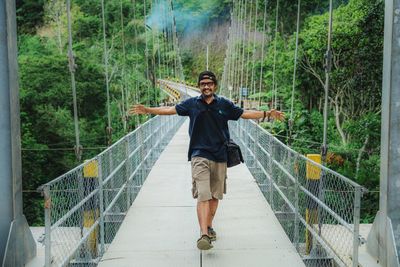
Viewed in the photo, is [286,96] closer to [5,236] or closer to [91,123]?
[91,123]

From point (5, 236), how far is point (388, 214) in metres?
2.04

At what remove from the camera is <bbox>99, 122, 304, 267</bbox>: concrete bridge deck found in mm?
3754

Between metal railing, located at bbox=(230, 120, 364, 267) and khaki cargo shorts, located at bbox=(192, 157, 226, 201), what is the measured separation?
550 millimetres

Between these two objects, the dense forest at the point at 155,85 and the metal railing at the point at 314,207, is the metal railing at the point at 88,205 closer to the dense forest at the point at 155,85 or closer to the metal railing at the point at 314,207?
the metal railing at the point at 314,207

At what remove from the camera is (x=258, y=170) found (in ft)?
22.3

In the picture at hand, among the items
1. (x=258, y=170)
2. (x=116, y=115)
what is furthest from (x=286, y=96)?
(x=258, y=170)

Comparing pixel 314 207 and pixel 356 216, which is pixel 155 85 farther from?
pixel 356 216

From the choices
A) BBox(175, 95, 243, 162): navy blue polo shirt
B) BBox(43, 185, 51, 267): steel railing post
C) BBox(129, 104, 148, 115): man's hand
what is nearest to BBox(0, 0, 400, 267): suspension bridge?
BBox(43, 185, 51, 267): steel railing post

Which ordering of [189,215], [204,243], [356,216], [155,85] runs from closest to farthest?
[356,216] → [204,243] → [189,215] → [155,85]

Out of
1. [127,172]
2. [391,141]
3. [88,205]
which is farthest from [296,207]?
[127,172]

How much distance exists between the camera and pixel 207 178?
3807 mm

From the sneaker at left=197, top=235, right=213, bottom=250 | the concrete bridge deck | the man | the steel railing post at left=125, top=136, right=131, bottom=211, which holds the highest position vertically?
the man

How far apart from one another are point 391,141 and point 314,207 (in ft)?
2.68

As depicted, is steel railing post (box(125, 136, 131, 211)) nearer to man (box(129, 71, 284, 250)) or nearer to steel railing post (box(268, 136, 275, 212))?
steel railing post (box(268, 136, 275, 212))
